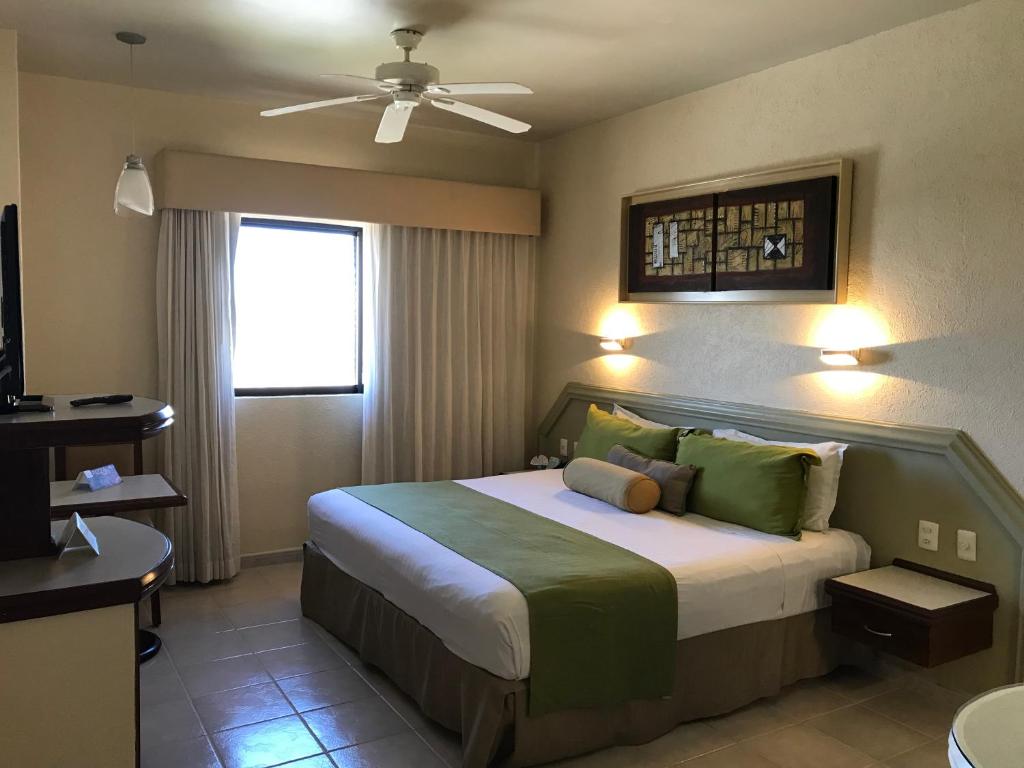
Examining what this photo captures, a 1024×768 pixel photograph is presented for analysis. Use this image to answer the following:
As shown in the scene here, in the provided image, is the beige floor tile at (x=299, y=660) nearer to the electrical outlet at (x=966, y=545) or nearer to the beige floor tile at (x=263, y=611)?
the beige floor tile at (x=263, y=611)

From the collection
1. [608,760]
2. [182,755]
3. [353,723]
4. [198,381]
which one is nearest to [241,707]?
[182,755]

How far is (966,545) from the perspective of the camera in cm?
320

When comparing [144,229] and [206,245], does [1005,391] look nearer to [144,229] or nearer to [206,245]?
[206,245]

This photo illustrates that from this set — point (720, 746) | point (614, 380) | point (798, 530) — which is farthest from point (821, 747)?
point (614, 380)

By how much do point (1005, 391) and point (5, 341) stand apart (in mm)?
3228

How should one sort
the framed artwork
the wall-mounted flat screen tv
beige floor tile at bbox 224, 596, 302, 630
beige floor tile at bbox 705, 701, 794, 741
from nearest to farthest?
the wall-mounted flat screen tv, beige floor tile at bbox 705, 701, 794, 741, the framed artwork, beige floor tile at bbox 224, 596, 302, 630

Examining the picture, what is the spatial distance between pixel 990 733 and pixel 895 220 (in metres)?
2.83

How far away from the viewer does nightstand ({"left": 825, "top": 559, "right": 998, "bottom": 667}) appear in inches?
115

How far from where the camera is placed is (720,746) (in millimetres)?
2941

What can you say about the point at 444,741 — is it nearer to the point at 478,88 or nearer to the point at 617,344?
the point at 478,88

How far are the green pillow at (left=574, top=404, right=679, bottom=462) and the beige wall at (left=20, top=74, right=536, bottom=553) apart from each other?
1611 mm

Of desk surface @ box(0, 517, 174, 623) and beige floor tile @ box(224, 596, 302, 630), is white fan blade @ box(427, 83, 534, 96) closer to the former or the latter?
desk surface @ box(0, 517, 174, 623)

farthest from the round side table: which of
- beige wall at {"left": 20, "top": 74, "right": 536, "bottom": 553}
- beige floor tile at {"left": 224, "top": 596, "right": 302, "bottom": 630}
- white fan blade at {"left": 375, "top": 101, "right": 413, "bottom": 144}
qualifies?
beige wall at {"left": 20, "top": 74, "right": 536, "bottom": 553}

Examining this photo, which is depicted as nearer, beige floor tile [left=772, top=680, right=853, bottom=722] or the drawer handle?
the drawer handle
